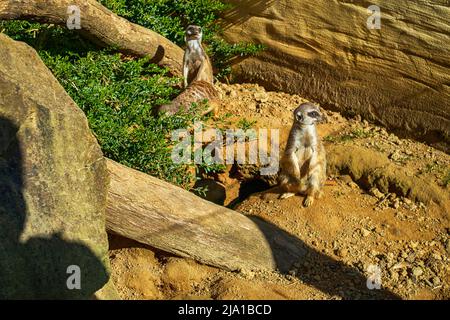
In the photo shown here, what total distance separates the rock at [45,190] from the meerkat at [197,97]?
244 centimetres

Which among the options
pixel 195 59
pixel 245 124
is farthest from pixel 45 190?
pixel 195 59

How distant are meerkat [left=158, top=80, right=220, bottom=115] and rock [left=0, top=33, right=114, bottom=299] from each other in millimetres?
2437

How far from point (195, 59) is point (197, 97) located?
0.42 meters

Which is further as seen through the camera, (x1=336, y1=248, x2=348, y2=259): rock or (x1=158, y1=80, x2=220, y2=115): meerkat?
(x1=158, y1=80, x2=220, y2=115): meerkat

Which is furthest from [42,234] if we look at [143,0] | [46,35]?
[143,0]

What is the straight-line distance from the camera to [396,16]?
584 centimetres

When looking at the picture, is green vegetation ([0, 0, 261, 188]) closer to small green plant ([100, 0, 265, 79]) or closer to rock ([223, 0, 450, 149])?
small green plant ([100, 0, 265, 79])

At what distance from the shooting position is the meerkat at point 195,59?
700 centimetres

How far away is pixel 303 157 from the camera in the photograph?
19.2 ft

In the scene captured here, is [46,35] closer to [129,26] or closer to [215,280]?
[129,26]

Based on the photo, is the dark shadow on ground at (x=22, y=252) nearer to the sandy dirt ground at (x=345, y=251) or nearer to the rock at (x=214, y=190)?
the sandy dirt ground at (x=345, y=251)

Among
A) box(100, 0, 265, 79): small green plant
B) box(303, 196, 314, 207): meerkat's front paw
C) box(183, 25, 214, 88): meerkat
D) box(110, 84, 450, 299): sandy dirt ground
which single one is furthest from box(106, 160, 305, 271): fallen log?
box(100, 0, 265, 79): small green plant

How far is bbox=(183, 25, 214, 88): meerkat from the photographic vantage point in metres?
7.00

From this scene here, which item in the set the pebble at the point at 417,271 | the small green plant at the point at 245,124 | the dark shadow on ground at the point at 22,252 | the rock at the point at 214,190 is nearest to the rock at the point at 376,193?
the pebble at the point at 417,271
